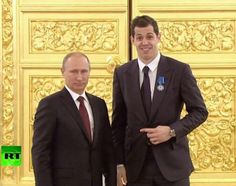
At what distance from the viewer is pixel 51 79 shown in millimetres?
3570

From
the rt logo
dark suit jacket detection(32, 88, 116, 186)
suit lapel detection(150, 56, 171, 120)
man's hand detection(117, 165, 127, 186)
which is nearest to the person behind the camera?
dark suit jacket detection(32, 88, 116, 186)

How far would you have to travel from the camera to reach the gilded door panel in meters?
3.52

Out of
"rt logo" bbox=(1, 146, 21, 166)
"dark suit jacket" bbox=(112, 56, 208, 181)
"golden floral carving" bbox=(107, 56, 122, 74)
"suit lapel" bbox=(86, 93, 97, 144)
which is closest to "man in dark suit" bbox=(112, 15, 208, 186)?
"dark suit jacket" bbox=(112, 56, 208, 181)

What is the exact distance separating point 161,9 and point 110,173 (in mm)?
1596

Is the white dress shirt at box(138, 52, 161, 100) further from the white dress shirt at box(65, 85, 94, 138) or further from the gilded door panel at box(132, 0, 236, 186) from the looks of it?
the gilded door panel at box(132, 0, 236, 186)

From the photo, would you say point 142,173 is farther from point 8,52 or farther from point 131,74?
point 8,52

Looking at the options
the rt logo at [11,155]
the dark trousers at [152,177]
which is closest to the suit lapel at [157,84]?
the dark trousers at [152,177]

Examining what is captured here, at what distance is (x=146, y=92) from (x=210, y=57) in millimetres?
1415

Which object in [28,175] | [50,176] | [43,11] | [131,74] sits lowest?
[28,175]

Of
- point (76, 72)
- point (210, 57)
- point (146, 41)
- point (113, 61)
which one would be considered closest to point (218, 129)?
point (210, 57)

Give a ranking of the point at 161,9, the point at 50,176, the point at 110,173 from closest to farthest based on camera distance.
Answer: the point at 50,176 < the point at 110,173 < the point at 161,9

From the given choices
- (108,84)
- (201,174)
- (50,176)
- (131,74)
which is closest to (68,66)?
(131,74)

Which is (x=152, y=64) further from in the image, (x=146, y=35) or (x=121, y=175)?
→ (x=121, y=175)

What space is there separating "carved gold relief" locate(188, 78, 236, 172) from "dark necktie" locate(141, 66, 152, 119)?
137 cm
